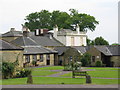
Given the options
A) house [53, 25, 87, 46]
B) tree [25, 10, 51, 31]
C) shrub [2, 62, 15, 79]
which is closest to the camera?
shrub [2, 62, 15, 79]

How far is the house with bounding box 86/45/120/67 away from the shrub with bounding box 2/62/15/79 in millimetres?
28989

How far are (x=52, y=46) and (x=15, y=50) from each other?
2867 centimetres

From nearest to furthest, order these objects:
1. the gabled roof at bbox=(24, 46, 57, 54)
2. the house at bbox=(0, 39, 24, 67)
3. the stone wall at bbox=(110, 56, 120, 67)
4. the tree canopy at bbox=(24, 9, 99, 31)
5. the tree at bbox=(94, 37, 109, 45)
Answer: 1. the house at bbox=(0, 39, 24, 67)
2. the gabled roof at bbox=(24, 46, 57, 54)
3. the stone wall at bbox=(110, 56, 120, 67)
4. the tree at bbox=(94, 37, 109, 45)
5. the tree canopy at bbox=(24, 9, 99, 31)

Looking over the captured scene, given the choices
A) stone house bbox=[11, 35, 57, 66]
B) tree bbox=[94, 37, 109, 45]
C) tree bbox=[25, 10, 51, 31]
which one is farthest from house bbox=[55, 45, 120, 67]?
tree bbox=[25, 10, 51, 31]

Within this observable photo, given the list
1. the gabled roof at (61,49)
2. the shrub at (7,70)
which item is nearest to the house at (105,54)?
the gabled roof at (61,49)

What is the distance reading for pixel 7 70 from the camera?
34.0m

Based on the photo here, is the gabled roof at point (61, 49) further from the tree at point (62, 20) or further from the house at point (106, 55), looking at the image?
the tree at point (62, 20)

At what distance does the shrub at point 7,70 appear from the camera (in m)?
33.6

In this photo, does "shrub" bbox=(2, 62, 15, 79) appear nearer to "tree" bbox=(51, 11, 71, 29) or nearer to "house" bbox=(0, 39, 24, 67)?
"house" bbox=(0, 39, 24, 67)

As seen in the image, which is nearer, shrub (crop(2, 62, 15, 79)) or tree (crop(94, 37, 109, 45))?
shrub (crop(2, 62, 15, 79))

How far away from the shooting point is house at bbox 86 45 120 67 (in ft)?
198

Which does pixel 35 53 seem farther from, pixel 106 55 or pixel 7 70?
pixel 7 70

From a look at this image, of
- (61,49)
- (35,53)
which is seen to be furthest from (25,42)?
(61,49)

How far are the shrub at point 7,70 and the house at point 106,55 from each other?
28989mm
